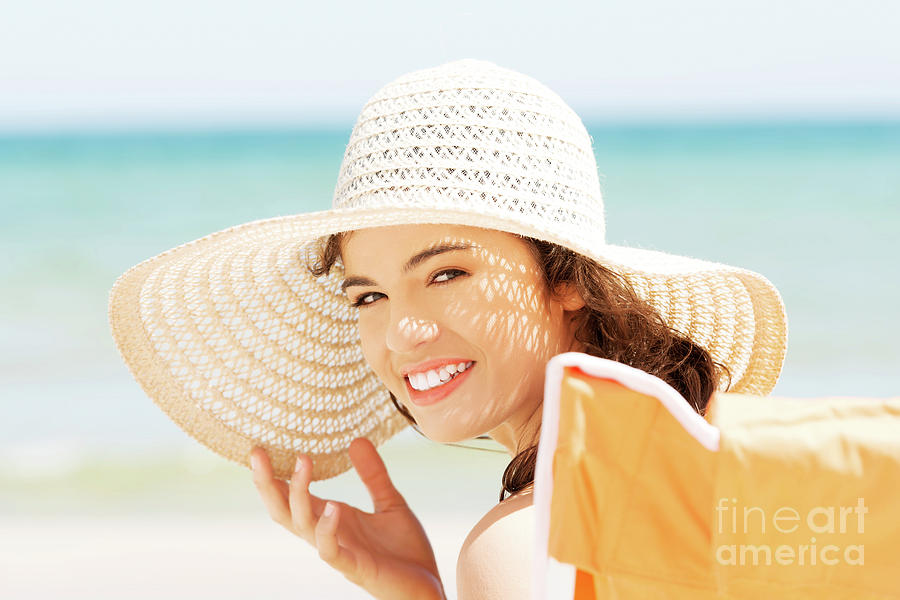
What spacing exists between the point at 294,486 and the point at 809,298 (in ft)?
17.3

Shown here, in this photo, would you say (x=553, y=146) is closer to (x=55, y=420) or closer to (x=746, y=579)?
(x=746, y=579)

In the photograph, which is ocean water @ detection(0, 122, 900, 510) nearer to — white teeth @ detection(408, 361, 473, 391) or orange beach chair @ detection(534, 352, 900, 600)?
white teeth @ detection(408, 361, 473, 391)

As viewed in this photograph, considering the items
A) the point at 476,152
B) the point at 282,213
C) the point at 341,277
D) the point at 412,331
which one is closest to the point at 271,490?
the point at 341,277

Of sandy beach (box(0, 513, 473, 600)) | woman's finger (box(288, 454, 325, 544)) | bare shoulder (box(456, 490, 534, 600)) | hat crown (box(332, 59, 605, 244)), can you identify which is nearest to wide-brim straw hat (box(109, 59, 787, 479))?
hat crown (box(332, 59, 605, 244))

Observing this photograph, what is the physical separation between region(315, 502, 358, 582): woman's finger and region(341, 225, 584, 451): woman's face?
0.29 meters

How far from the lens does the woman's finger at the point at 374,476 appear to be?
2135 millimetres

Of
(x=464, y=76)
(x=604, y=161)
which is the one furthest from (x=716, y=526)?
(x=604, y=161)

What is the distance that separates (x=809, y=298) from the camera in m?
6.43

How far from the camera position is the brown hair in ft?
5.61

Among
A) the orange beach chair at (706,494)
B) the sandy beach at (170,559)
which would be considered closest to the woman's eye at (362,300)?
the orange beach chair at (706,494)

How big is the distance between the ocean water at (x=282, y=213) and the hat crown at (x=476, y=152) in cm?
262

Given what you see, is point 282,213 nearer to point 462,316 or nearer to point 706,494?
point 462,316

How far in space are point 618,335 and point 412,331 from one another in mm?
415

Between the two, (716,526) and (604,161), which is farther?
(604,161)
